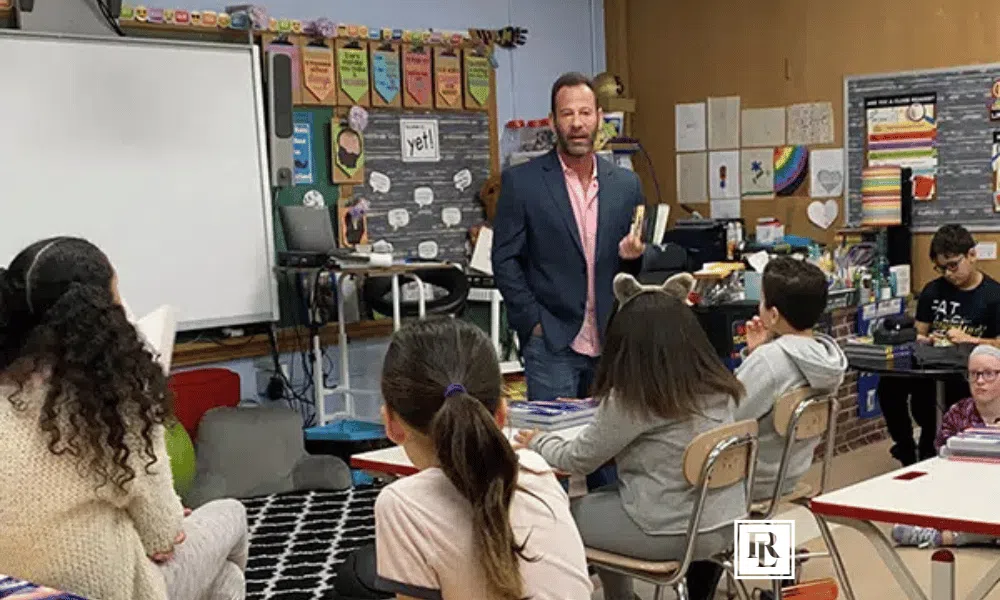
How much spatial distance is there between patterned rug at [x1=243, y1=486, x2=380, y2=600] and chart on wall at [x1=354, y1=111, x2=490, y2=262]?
151 centimetres

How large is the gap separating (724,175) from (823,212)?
65cm

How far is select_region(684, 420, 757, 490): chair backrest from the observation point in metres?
2.70

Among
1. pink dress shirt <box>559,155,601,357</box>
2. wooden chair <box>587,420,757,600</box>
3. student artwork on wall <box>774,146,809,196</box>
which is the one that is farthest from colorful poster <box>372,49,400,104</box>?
wooden chair <box>587,420,757,600</box>

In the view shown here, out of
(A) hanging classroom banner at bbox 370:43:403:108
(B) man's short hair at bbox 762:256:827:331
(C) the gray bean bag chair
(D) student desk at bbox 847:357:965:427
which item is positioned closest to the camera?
(B) man's short hair at bbox 762:256:827:331

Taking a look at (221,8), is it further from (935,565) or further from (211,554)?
(935,565)

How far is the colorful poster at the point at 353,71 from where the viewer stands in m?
6.09

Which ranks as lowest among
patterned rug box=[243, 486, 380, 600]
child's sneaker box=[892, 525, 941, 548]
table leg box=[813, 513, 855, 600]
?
patterned rug box=[243, 486, 380, 600]

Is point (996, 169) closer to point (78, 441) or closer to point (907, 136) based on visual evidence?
point (907, 136)

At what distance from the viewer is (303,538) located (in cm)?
468

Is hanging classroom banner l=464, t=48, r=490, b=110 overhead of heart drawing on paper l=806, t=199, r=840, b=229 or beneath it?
overhead

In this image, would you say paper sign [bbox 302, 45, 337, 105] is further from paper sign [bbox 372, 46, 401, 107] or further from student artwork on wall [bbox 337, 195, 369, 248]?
student artwork on wall [bbox 337, 195, 369, 248]

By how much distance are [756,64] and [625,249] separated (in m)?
3.67

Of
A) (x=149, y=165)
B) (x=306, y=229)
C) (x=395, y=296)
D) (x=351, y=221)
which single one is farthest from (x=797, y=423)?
(x=351, y=221)

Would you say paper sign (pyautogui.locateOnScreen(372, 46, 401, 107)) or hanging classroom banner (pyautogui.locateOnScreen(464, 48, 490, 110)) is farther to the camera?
hanging classroom banner (pyautogui.locateOnScreen(464, 48, 490, 110))
